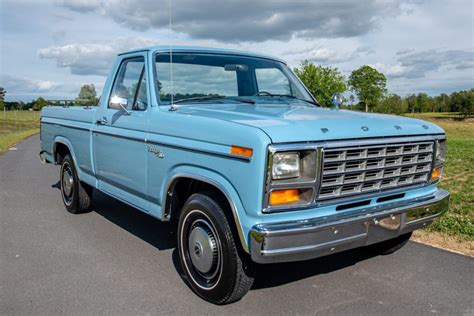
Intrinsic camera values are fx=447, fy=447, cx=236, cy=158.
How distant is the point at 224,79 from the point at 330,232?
2.33m

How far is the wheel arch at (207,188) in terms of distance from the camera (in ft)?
10.1

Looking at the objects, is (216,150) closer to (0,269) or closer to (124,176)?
(124,176)

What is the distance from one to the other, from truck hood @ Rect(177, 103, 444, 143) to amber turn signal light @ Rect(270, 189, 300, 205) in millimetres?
355

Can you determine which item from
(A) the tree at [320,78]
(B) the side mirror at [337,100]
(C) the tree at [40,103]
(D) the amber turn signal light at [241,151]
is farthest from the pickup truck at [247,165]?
(A) the tree at [320,78]

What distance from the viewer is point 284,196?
3.05 meters

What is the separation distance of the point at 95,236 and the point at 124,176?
1115mm

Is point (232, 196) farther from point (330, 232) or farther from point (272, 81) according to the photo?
point (272, 81)

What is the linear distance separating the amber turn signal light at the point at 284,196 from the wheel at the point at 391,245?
192 centimetres

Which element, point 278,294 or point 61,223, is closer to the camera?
point 278,294

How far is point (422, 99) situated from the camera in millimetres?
106625

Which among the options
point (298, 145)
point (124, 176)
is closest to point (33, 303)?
point (124, 176)

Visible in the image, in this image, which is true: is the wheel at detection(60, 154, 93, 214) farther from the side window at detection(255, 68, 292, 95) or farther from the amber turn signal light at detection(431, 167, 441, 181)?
the amber turn signal light at detection(431, 167, 441, 181)

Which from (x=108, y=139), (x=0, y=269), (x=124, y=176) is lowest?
(x=0, y=269)

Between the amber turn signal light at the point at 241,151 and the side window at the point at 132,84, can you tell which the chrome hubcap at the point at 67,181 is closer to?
the side window at the point at 132,84
